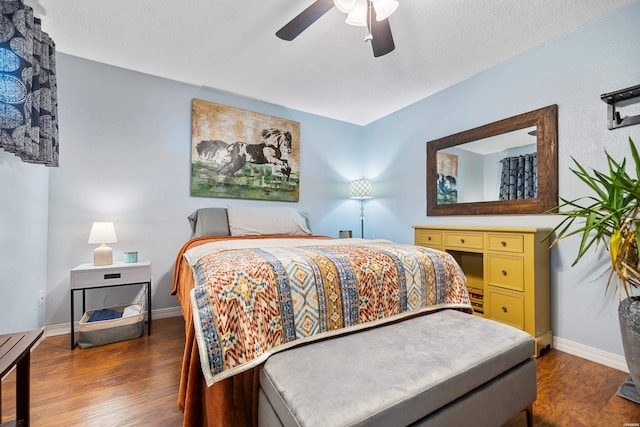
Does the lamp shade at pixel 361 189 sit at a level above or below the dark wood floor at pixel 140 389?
above

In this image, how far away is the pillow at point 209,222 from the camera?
8.83 ft

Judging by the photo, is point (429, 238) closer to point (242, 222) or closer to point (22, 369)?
point (242, 222)

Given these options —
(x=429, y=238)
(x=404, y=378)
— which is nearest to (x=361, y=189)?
(x=429, y=238)

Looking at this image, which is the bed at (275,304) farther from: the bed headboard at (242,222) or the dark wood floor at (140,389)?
the bed headboard at (242,222)

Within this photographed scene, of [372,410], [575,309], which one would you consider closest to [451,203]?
[575,309]

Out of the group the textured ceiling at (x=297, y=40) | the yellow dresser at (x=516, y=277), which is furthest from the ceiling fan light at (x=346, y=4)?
the yellow dresser at (x=516, y=277)

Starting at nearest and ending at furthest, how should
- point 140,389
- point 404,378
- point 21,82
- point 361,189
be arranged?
point 404,378 < point 21,82 < point 140,389 < point 361,189

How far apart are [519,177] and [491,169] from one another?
266 millimetres

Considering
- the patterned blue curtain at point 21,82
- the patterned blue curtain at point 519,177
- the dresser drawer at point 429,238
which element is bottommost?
the dresser drawer at point 429,238

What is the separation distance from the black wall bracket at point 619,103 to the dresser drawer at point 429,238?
142 centimetres

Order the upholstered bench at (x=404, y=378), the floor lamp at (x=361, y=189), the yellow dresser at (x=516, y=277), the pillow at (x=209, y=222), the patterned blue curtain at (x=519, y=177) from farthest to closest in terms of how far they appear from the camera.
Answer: the floor lamp at (x=361, y=189) < the pillow at (x=209, y=222) < the patterned blue curtain at (x=519, y=177) < the yellow dresser at (x=516, y=277) < the upholstered bench at (x=404, y=378)

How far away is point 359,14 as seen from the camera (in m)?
1.64

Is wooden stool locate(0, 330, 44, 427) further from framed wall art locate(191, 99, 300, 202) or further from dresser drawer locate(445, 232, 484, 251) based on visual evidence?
dresser drawer locate(445, 232, 484, 251)

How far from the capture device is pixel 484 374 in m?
1.08
